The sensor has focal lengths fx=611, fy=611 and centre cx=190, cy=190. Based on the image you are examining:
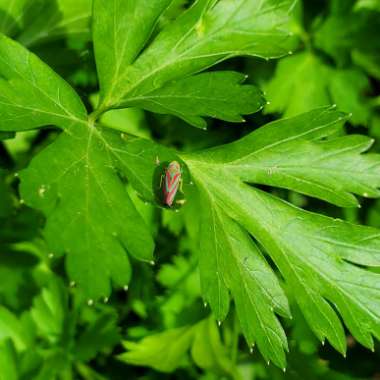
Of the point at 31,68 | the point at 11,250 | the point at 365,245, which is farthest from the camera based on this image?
the point at 11,250

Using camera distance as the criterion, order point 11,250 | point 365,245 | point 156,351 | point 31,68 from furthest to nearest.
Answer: point 11,250, point 156,351, point 365,245, point 31,68

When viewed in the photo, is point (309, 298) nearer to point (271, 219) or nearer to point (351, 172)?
point (271, 219)

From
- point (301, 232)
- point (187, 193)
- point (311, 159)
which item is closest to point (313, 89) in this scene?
point (187, 193)

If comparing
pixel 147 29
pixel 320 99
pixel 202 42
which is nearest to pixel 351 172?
pixel 202 42

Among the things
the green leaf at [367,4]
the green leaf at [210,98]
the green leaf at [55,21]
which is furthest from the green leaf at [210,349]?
the green leaf at [367,4]

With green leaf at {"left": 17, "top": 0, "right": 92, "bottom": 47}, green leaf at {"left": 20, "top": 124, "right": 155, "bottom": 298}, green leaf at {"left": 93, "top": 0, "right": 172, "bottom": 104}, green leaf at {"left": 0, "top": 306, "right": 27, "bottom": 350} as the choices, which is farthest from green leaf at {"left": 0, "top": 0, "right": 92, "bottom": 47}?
green leaf at {"left": 0, "top": 306, "right": 27, "bottom": 350}

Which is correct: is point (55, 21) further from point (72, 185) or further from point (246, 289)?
point (246, 289)

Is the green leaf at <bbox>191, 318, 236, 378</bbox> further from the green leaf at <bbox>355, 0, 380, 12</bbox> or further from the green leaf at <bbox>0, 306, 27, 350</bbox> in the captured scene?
the green leaf at <bbox>355, 0, 380, 12</bbox>
